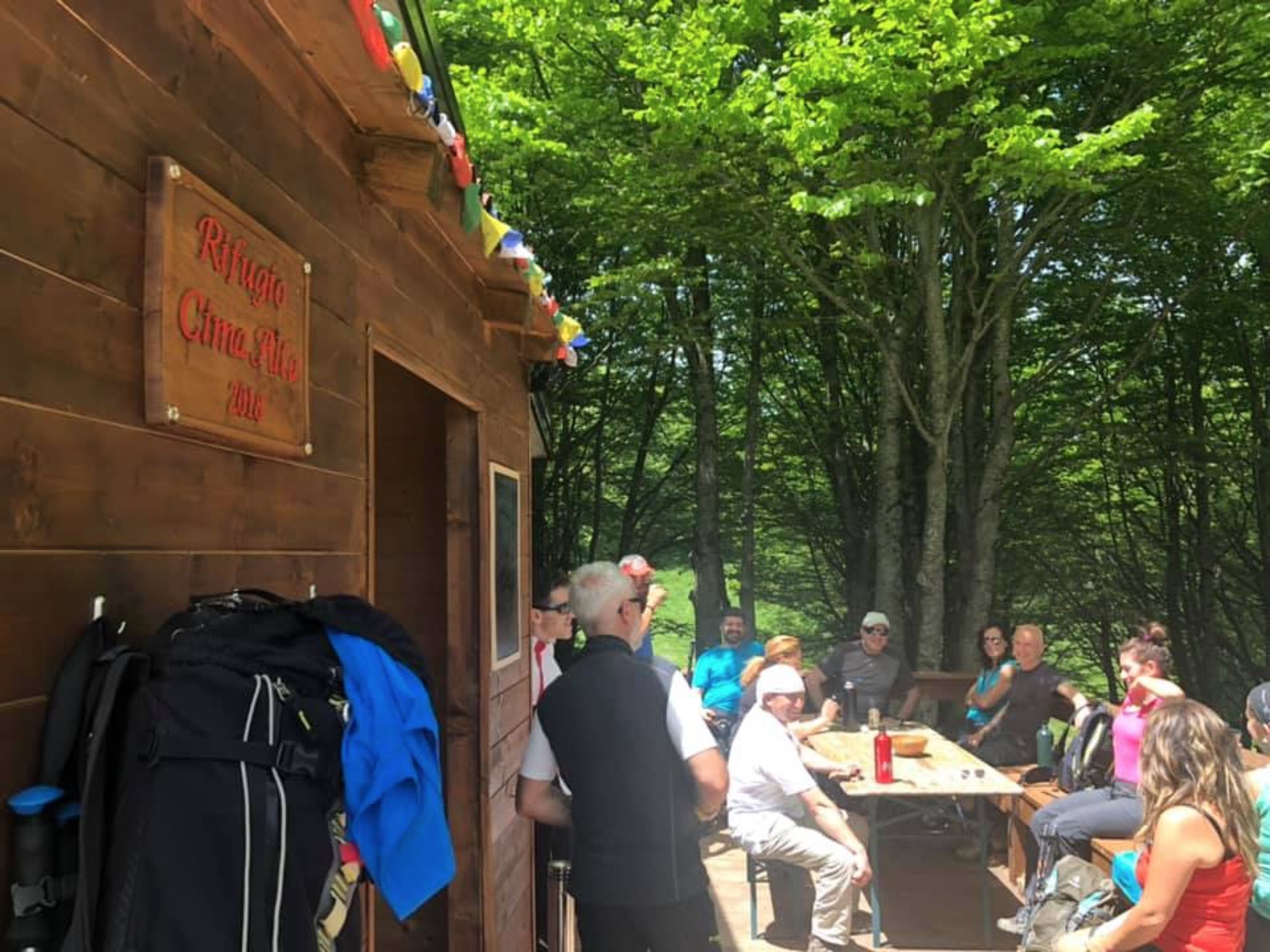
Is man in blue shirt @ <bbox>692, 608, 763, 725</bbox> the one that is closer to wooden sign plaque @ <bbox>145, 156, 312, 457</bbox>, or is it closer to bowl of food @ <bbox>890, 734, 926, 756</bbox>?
bowl of food @ <bbox>890, 734, 926, 756</bbox>

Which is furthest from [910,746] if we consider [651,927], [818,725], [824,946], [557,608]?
[651,927]

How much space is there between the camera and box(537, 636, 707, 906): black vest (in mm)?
2711

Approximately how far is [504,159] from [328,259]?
25.1 ft

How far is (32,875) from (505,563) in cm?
332

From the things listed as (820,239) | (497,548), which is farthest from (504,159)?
(497,548)

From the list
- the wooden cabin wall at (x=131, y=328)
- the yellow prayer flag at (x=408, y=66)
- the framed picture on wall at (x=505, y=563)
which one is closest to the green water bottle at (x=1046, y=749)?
the framed picture on wall at (x=505, y=563)

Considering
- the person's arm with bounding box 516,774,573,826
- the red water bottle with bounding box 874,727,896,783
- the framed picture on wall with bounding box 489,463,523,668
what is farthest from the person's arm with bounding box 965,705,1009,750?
the person's arm with bounding box 516,774,573,826

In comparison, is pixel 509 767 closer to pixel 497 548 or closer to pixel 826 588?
pixel 497 548

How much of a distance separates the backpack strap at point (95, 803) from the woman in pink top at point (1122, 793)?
199 inches

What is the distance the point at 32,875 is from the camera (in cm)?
117

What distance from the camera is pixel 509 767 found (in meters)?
4.62

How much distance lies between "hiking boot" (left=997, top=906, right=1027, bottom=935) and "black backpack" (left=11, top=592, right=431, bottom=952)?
197 inches

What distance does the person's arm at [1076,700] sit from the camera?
611 centimetres

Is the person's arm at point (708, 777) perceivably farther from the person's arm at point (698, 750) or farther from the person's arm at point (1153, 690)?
the person's arm at point (1153, 690)
